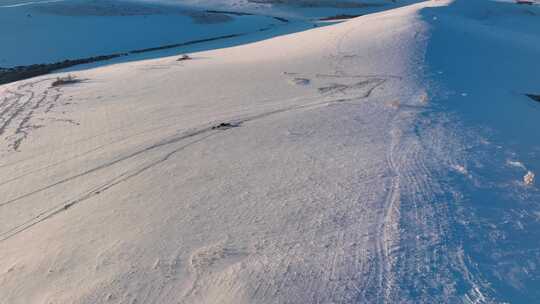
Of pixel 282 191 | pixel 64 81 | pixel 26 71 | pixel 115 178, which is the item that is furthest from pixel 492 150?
pixel 26 71

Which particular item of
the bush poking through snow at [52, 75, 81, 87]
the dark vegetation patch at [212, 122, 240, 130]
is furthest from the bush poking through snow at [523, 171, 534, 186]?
the bush poking through snow at [52, 75, 81, 87]

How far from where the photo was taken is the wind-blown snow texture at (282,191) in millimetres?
3494

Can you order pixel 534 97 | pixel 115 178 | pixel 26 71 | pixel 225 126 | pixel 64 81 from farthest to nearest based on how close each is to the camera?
1. pixel 26 71
2. pixel 64 81
3. pixel 534 97
4. pixel 225 126
5. pixel 115 178

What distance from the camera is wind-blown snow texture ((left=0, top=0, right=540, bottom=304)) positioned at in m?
3.49

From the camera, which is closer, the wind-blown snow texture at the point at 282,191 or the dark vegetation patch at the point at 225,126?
the wind-blown snow texture at the point at 282,191

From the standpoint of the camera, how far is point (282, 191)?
192 inches

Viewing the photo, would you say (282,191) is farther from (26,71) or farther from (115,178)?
(26,71)

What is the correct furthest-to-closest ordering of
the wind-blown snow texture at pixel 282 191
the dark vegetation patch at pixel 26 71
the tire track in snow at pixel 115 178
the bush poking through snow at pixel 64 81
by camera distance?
the dark vegetation patch at pixel 26 71 → the bush poking through snow at pixel 64 81 → the tire track in snow at pixel 115 178 → the wind-blown snow texture at pixel 282 191

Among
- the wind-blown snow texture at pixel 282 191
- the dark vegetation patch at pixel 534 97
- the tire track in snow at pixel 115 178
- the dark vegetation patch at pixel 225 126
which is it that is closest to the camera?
the wind-blown snow texture at pixel 282 191

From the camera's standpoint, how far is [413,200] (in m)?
4.51

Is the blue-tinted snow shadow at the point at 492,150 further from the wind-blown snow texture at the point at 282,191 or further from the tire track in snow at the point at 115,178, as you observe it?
the tire track in snow at the point at 115,178

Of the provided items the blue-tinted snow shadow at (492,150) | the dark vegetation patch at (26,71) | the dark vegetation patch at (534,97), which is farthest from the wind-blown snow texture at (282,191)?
the dark vegetation patch at (26,71)

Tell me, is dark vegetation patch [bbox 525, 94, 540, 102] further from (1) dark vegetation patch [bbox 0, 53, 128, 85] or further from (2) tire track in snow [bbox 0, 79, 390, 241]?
(1) dark vegetation patch [bbox 0, 53, 128, 85]

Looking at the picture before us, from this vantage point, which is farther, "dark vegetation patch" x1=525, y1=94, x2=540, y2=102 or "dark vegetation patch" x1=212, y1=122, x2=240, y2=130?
"dark vegetation patch" x1=525, y1=94, x2=540, y2=102
